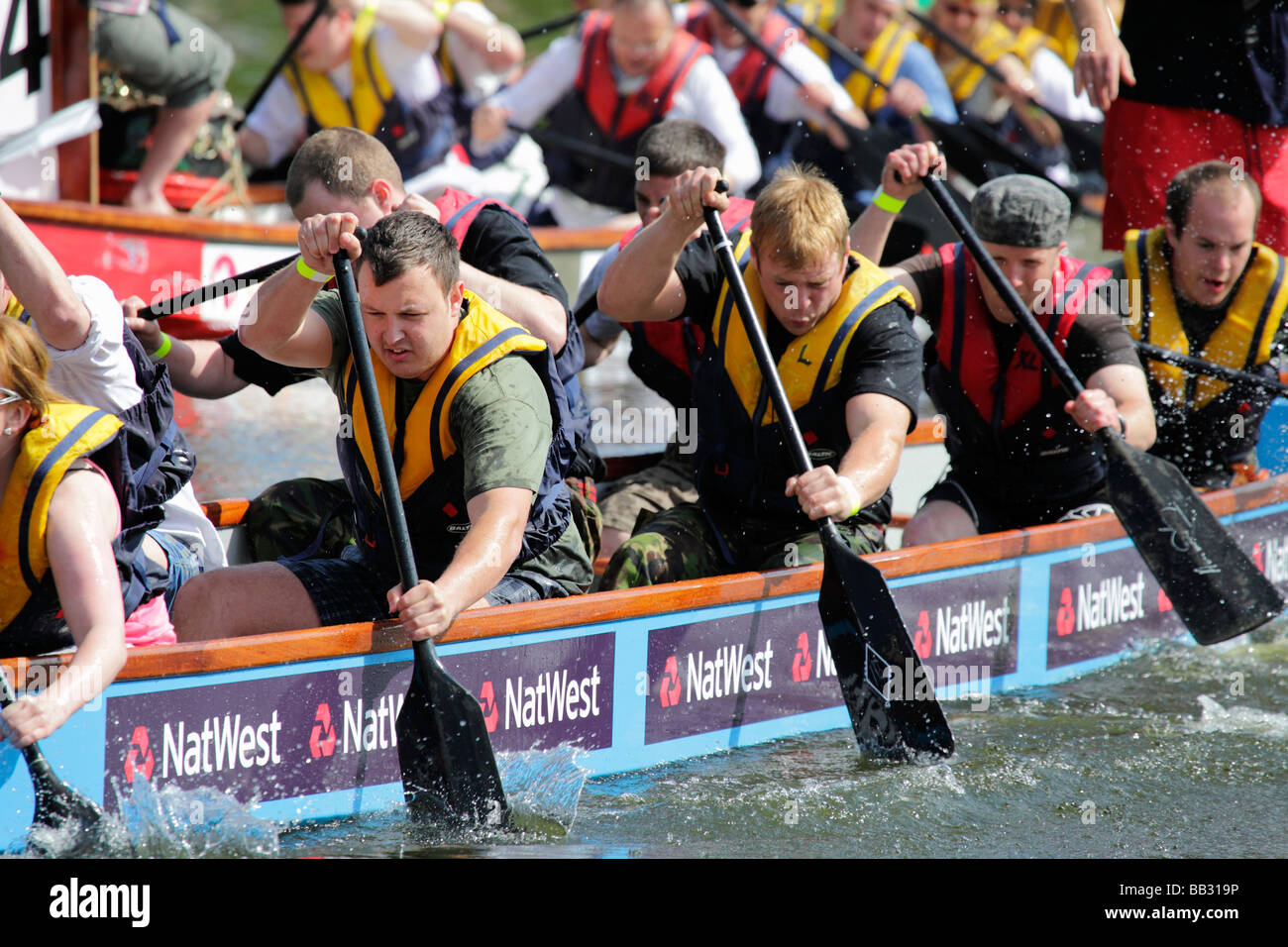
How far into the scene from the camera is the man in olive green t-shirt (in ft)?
10.2

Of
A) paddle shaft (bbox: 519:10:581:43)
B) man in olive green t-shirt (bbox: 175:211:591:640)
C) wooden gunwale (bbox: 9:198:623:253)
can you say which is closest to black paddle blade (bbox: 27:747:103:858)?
man in olive green t-shirt (bbox: 175:211:591:640)

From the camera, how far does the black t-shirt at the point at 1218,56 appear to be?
17.8 ft

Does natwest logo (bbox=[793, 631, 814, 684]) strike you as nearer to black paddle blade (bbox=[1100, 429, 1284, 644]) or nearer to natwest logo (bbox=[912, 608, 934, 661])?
natwest logo (bbox=[912, 608, 934, 661])

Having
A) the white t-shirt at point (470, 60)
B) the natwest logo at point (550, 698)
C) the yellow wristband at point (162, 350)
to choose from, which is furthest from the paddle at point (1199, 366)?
the white t-shirt at point (470, 60)

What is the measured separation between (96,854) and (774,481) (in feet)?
6.02

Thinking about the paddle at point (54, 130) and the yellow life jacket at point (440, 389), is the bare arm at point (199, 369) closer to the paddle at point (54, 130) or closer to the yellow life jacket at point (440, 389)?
the yellow life jacket at point (440, 389)

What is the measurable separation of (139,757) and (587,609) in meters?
0.97

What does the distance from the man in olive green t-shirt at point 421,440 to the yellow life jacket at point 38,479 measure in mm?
533

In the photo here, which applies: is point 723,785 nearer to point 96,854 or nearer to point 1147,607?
point 96,854

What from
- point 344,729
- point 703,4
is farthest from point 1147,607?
point 703,4

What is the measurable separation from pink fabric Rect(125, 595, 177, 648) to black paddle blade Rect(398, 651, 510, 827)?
51 cm

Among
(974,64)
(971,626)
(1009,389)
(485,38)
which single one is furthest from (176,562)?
(974,64)

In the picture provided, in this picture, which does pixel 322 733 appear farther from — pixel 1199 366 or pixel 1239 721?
pixel 1199 366

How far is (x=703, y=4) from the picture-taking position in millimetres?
9969
